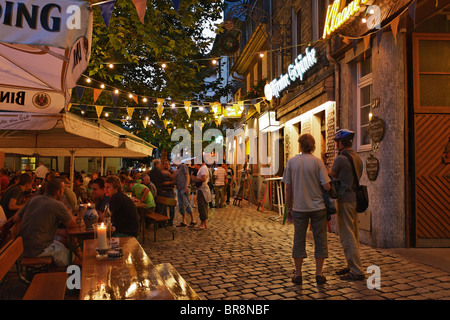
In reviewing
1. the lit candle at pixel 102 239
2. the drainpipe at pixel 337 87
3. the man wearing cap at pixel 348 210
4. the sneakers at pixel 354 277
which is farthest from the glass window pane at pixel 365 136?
the lit candle at pixel 102 239

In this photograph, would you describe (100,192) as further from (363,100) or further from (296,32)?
(296,32)

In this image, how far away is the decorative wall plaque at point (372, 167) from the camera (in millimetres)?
8534

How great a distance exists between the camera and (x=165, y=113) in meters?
20.6

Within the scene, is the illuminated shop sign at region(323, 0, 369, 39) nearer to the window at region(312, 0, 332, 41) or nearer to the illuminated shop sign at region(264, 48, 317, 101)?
the illuminated shop sign at region(264, 48, 317, 101)

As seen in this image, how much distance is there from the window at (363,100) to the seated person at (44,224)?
6.40 meters

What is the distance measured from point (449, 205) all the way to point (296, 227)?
402cm

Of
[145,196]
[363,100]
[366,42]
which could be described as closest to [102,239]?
[145,196]

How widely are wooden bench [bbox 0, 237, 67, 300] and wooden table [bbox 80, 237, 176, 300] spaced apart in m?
0.39

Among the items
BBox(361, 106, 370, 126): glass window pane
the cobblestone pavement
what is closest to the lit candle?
the cobblestone pavement
